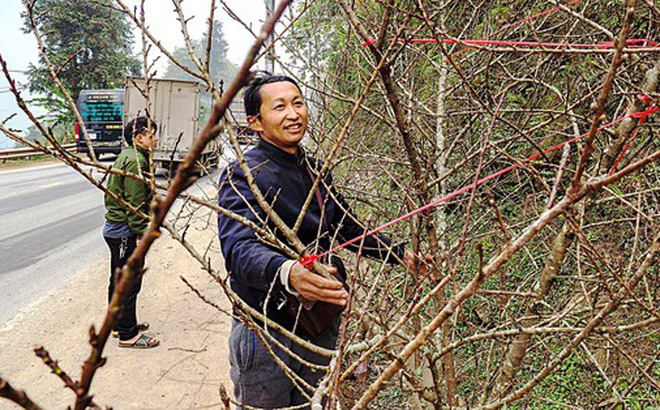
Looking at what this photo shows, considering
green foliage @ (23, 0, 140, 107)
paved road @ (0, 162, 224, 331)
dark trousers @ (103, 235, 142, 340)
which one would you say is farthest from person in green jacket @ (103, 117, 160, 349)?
green foliage @ (23, 0, 140, 107)

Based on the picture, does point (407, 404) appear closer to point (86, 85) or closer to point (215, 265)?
point (215, 265)

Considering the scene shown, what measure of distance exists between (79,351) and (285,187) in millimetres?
3515

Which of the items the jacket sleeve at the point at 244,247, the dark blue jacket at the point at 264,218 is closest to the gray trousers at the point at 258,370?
the dark blue jacket at the point at 264,218

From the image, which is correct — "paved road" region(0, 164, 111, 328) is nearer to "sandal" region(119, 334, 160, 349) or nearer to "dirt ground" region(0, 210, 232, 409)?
"dirt ground" region(0, 210, 232, 409)

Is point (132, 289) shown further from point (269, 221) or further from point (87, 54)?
point (87, 54)

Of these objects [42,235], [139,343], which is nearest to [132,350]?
[139,343]

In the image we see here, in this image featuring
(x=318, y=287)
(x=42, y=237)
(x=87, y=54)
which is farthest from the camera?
(x=87, y=54)

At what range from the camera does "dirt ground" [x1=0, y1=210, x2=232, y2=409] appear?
384cm

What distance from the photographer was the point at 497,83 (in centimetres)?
444

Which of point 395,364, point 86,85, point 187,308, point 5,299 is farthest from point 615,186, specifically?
point 86,85

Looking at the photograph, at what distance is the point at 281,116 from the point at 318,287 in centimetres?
105

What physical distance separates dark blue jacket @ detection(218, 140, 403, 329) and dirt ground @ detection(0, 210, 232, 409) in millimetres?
1190

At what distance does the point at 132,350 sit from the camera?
15.0ft

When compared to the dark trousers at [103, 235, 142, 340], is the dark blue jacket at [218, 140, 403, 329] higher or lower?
higher
